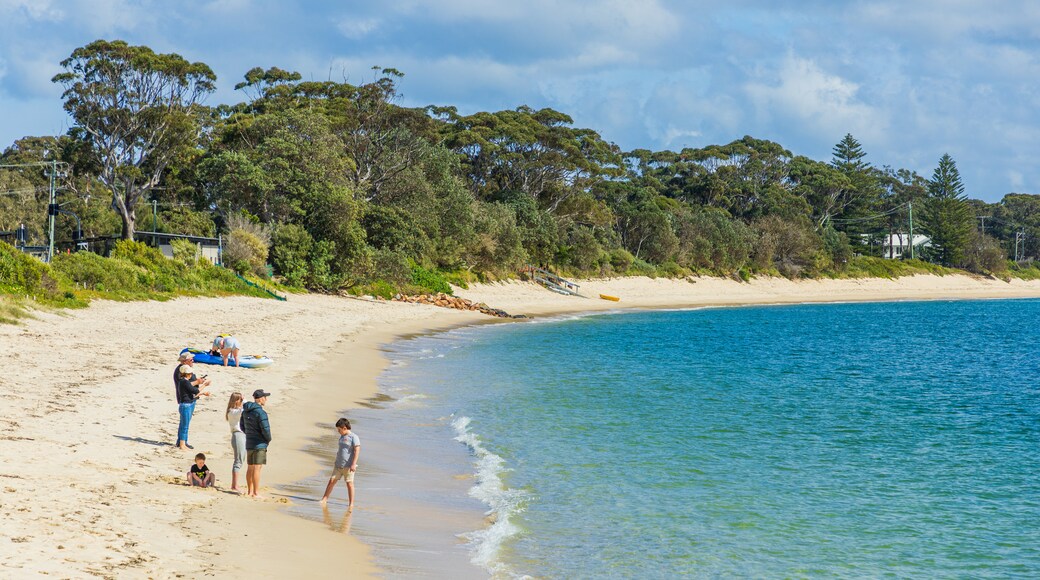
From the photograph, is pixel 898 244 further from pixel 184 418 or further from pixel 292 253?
pixel 184 418

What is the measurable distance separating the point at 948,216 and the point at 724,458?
117845mm

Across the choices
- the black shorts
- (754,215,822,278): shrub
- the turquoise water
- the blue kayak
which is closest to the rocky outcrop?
the turquoise water

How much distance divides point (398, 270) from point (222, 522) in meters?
44.9

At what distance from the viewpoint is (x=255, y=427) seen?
40.0 feet

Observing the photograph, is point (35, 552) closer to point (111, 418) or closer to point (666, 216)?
point (111, 418)

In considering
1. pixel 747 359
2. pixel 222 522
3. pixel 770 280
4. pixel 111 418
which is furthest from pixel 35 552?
pixel 770 280

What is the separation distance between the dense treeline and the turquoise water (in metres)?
20.0

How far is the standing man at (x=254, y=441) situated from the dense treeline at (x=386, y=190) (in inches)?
1481

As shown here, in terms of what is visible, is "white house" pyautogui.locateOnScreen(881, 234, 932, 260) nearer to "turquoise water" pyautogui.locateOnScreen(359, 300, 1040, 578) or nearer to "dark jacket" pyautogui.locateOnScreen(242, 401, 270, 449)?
"turquoise water" pyautogui.locateOnScreen(359, 300, 1040, 578)

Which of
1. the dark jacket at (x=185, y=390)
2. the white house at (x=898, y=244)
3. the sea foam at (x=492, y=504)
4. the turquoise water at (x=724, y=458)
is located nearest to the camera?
the sea foam at (x=492, y=504)

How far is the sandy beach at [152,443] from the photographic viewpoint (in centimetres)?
877

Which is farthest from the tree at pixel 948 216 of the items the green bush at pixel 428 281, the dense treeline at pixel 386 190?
the green bush at pixel 428 281

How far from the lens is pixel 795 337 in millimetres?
50031

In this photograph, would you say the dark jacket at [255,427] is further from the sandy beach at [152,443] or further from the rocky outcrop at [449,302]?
the rocky outcrop at [449,302]
